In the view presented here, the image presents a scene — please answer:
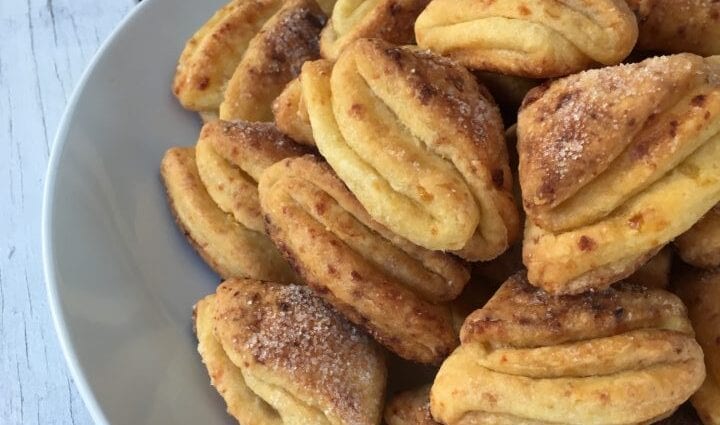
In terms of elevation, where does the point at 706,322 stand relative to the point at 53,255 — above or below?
below

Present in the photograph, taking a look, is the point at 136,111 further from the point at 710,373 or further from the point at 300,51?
the point at 710,373

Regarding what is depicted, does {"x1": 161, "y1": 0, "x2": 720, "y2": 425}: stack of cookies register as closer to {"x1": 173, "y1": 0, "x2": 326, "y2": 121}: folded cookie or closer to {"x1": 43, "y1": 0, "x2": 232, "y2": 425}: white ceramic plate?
{"x1": 43, "y1": 0, "x2": 232, "y2": 425}: white ceramic plate

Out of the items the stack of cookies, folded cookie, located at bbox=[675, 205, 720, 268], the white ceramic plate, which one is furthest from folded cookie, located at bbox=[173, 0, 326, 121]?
folded cookie, located at bbox=[675, 205, 720, 268]

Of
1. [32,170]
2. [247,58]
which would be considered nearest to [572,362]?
[247,58]

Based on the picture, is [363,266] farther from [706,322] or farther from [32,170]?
[32,170]

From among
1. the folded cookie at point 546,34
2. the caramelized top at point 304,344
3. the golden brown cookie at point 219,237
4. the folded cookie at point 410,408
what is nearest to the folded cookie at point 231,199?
the golden brown cookie at point 219,237

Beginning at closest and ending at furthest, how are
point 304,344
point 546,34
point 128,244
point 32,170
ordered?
point 546,34, point 304,344, point 128,244, point 32,170

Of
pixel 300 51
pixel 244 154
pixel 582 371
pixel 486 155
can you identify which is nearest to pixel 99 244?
pixel 244 154
